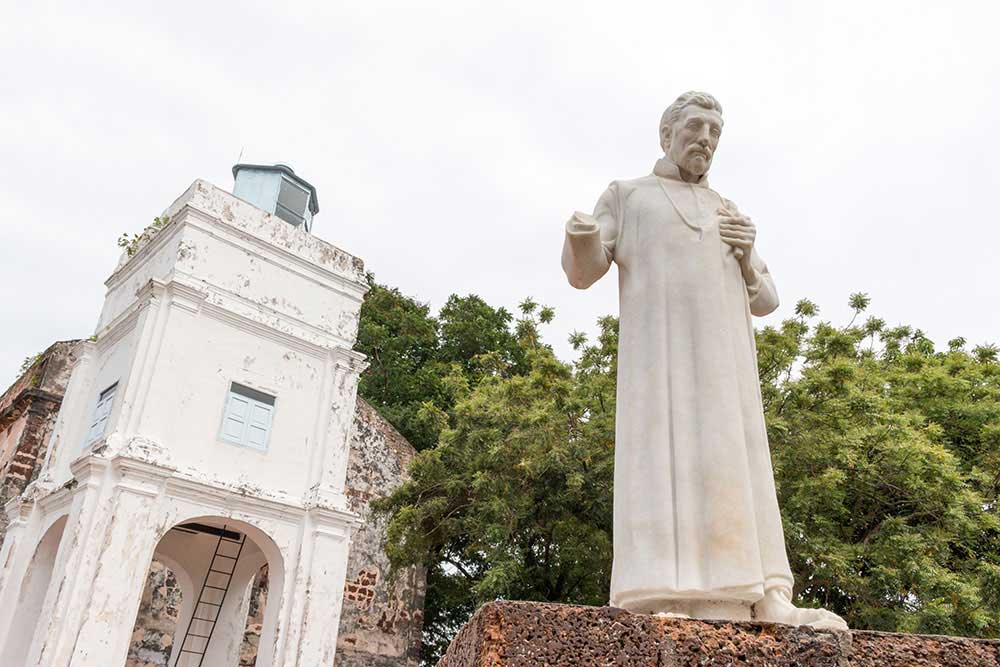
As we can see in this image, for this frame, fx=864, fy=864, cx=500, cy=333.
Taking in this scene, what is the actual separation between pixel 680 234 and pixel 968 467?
30.5 ft

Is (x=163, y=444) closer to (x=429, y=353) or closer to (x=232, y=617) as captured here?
(x=232, y=617)

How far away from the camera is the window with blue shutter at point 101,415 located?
1024cm

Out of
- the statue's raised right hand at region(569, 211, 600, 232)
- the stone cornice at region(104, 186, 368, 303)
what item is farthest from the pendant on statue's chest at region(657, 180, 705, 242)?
the stone cornice at region(104, 186, 368, 303)

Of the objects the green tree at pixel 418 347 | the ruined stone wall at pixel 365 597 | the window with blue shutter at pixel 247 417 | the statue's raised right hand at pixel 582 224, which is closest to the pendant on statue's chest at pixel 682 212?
the statue's raised right hand at pixel 582 224

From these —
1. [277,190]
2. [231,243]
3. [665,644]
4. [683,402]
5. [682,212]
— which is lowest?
[665,644]

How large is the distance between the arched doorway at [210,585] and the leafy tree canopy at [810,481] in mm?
2079

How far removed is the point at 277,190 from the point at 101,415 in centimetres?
445

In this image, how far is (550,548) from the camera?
34.0 feet

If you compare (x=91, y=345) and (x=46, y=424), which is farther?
(x=46, y=424)

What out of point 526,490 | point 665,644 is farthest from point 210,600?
point 665,644

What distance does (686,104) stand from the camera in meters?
3.47

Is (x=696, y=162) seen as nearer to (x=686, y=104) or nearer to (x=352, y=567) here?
(x=686, y=104)

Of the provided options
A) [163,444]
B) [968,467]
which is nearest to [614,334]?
[968,467]

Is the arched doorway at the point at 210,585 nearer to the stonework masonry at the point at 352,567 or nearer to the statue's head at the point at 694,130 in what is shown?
the stonework masonry at the point at 352,567
